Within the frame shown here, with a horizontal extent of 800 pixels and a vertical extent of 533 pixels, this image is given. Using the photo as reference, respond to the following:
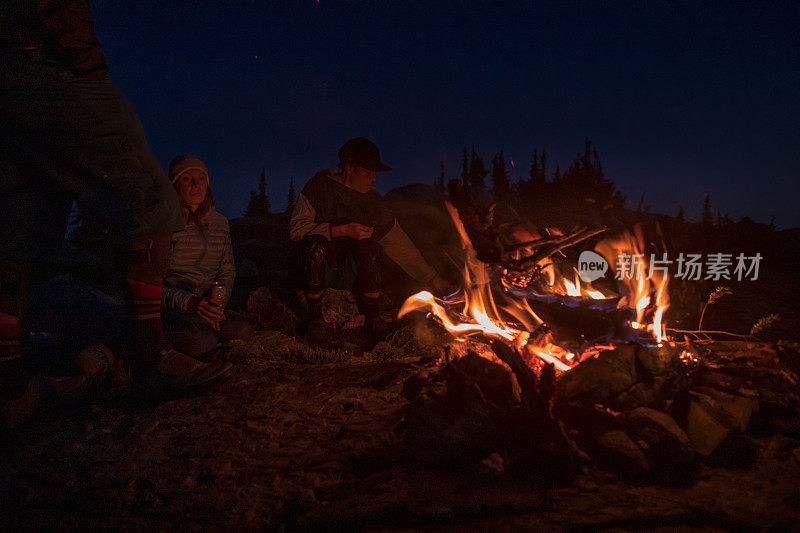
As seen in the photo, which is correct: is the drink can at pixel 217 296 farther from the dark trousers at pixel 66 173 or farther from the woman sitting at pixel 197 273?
the dark trousers at pixel 66 173

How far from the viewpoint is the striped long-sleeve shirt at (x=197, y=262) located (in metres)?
3.93

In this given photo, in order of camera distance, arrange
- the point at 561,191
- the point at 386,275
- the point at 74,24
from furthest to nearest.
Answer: the point at 561,191 < the point at 386,275 < the point at 74,24

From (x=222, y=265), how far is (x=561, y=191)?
42.8ft

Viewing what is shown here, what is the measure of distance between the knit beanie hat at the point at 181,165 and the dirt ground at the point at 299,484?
2.28m

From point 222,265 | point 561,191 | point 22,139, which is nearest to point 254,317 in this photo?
point 222,265

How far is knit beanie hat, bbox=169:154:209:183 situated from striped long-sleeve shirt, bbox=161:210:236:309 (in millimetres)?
498

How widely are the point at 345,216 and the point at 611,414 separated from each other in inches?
149

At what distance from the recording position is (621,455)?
1976 millimetres

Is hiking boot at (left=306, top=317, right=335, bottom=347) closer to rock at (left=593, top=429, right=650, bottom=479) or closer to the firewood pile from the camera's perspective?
the firewood pile

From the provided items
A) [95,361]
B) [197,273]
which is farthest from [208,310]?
[95,361]

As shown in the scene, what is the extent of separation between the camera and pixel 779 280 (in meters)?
7.82

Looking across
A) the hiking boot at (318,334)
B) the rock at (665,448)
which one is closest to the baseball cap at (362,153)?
the hiking boot at (318,334)

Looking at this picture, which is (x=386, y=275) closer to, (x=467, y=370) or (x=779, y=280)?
(x=467, y=370)

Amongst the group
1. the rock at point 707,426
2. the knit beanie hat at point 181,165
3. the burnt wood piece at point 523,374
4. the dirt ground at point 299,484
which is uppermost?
the knit beanie hat at point 181,165
